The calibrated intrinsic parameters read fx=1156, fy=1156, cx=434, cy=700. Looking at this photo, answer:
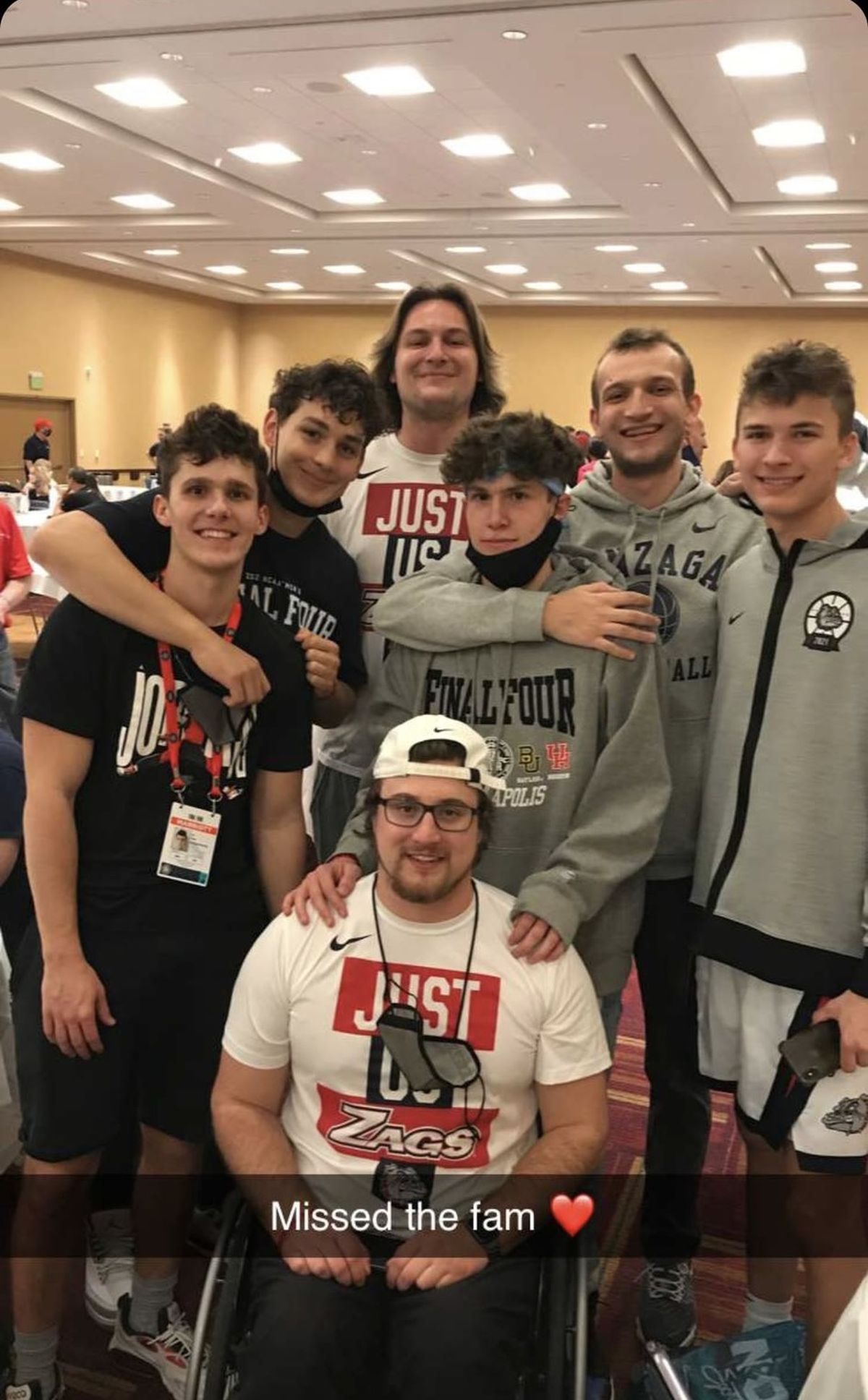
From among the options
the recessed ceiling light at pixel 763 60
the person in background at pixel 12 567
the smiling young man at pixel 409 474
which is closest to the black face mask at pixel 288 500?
the smiling young man at pixel 409 474

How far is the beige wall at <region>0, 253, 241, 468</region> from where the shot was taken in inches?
621

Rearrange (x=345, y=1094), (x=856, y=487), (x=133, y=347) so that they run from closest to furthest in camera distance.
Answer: (x=345, y=1094) < (x=856, y=487) < (x=133, y=347)

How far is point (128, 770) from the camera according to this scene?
192cm

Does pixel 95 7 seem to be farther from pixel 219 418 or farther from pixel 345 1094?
pixel 345 1094

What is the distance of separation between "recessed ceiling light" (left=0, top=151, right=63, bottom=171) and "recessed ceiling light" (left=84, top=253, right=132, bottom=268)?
→ 4.92 m

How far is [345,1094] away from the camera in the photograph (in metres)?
1.75

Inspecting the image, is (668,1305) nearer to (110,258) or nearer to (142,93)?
(142,93)

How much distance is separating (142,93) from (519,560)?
7449 mm

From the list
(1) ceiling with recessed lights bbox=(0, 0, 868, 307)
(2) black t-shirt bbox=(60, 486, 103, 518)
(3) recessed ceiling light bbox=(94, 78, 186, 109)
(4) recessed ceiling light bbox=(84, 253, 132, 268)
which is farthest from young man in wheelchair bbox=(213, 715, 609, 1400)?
(4) recessed ceiling light bbox=(84, 253, 132, 268)

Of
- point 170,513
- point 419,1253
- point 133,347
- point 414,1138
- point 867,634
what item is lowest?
point 419,1253

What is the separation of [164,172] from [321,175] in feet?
4.62

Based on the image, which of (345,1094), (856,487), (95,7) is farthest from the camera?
(95,7)

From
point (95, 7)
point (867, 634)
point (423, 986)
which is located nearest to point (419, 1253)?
point (423, 986)

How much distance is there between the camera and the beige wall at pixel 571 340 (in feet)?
59.1
